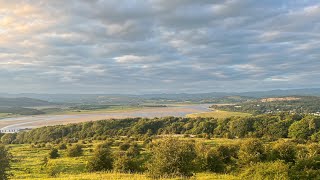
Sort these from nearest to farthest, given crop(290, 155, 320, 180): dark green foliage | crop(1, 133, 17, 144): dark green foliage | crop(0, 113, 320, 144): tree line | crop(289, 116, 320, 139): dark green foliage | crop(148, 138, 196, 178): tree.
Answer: crop(290, 155, 320, 180): dark green foliage, crop(148, 138, 196, 178): tree, crop(289, 116, 320, 139): dark green foliage, crop(0, 113, 320, 144): tree line, crop(1, 133, 17, 144): dark green foliage

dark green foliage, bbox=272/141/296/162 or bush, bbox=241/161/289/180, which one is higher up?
bush, bbox=241/161/289/180

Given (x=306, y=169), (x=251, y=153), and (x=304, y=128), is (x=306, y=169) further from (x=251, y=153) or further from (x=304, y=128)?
(x=304, y=128)

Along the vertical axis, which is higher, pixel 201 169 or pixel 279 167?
pixel 279 167

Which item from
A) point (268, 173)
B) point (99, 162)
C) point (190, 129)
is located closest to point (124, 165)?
point (99, 162)

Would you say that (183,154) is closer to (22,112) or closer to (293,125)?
(293,125)

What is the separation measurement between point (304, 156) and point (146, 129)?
257 ft

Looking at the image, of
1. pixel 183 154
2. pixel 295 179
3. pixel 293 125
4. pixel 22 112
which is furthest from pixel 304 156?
pixel 22 112

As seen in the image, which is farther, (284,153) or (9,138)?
(9,138)

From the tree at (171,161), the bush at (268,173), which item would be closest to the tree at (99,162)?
the tree at (171,161)

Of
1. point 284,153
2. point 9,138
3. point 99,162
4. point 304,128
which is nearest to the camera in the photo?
point 99,162

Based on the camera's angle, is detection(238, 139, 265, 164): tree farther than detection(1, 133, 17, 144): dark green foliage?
No

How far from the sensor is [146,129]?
112312 millimetres

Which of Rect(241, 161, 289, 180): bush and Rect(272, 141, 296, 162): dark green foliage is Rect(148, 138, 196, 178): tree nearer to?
Rect(241, 161, 289, 180): bush

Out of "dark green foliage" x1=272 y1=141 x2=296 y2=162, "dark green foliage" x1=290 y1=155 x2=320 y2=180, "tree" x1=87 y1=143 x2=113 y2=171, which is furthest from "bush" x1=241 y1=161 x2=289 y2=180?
"tree" x1=87 y1=143 x2=113 y2=171
